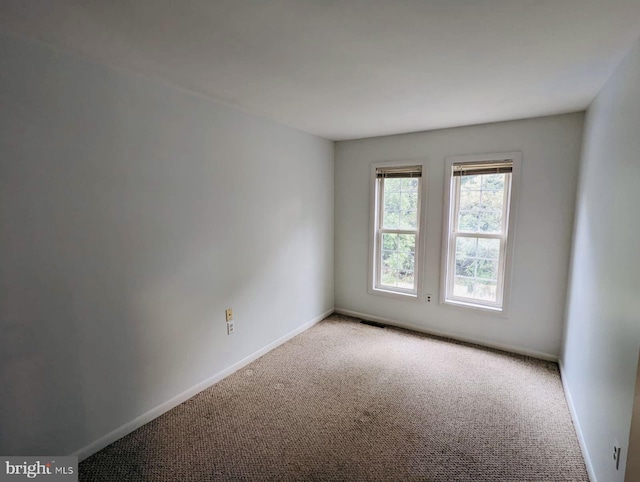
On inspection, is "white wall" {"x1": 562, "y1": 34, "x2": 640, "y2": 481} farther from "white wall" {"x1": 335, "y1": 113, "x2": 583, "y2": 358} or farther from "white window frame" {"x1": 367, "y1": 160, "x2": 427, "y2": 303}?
"white window frame" {"x1": 367, "y1": 160, "x2": 427, "y2": 303}

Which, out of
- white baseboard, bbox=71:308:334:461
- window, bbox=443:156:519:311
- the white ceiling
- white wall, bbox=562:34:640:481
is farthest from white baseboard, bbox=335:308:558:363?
the white ceiling

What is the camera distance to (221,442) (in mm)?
1926

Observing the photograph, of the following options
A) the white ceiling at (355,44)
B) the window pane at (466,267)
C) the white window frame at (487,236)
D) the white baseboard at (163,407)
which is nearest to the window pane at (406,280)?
the white window frame at (487,236)

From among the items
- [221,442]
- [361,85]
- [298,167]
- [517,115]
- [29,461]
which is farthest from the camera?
[298,167]

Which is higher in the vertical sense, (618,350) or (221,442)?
(618,350)

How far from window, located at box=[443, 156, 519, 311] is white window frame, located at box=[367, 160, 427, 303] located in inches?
10.8

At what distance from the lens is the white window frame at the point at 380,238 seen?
137 inches

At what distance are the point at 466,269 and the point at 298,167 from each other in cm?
212

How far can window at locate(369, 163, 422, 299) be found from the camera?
359 centimetres

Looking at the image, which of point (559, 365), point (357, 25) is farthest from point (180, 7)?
point (559, 365)

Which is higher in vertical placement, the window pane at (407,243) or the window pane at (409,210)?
the window pane at (409,210)

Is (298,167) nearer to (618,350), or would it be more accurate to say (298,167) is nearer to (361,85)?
(361,85)

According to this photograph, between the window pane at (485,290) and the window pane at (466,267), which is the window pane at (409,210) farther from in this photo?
the window pane at (485,290)

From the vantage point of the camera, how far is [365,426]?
208cm
